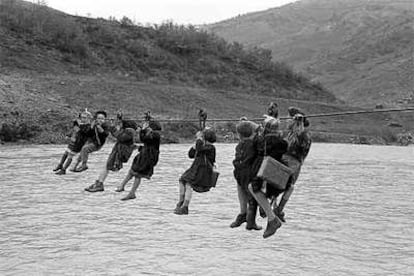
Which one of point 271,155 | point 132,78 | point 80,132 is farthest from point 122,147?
point 132,78

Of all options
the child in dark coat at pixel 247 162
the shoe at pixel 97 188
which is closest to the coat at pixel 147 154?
the shoe at pixel 97 188

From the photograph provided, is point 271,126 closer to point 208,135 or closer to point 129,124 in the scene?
point 208,135

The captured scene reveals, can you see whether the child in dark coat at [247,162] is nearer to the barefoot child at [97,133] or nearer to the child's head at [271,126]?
the child's head at [271,126]

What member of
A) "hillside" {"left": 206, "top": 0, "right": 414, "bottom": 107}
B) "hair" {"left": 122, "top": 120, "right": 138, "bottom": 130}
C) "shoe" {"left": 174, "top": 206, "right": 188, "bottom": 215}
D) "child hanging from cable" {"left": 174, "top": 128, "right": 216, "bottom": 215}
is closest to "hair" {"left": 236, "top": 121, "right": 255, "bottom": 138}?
"child hanging from cable" {"left": 174, "top": 128, "right": 216, "bottom": 215}

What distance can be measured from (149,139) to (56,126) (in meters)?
24.4

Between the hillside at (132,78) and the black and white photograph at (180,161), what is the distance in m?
0.17

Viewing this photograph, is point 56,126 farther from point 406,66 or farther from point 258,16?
point 258,16

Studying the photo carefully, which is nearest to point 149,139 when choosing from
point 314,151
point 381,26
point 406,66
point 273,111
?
point 273,111

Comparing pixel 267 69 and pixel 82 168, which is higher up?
pixel 267 69

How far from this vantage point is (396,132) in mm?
52031

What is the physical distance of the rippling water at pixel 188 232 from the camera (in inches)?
383

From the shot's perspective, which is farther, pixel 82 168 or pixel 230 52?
pixel 230 52

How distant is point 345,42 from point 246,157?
370 feet

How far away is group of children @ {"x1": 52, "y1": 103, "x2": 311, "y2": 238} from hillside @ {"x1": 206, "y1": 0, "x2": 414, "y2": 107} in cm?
5772
